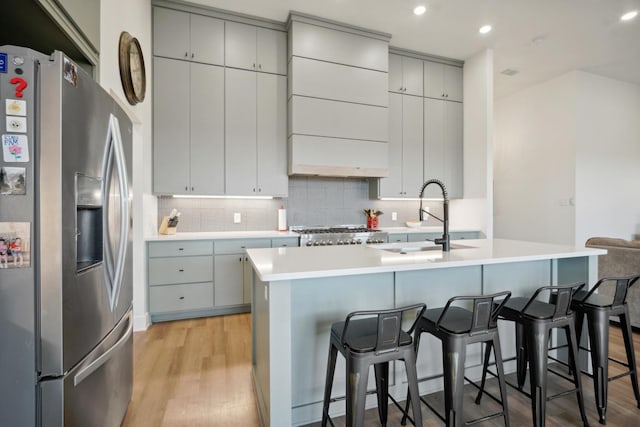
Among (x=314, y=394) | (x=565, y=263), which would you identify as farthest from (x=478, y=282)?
(x=314, y=394)

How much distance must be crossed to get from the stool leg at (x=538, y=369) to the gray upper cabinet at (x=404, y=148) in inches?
108

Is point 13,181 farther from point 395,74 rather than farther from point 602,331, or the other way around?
point 395,74

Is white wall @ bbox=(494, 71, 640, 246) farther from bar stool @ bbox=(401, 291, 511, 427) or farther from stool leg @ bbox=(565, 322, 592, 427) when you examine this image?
bar stool @ bbox=(401, 291, 511, 427)

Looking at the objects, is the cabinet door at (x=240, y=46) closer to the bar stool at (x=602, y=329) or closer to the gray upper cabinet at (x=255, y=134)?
the gray upper cabinet at (x=255, y=134)

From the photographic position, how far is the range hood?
11.5 feet

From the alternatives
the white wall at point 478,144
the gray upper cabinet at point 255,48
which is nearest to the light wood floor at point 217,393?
the white wall at point 478,144

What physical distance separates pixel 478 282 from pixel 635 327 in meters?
2.08

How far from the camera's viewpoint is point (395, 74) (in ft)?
13.8

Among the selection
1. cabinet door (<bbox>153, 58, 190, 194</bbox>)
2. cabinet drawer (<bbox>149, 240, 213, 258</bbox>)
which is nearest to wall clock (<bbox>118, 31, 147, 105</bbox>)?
cabinet door (<bbox>153, 58, 190, 194</bbox>)

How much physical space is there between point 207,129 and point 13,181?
8.30 feet

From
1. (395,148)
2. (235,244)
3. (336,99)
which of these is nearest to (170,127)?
(235,244)

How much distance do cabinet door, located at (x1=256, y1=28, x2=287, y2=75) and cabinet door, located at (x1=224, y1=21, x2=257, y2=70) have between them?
7 centimetres

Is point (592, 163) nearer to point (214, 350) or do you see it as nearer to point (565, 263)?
point (565, 263)

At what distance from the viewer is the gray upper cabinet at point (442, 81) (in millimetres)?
4355
